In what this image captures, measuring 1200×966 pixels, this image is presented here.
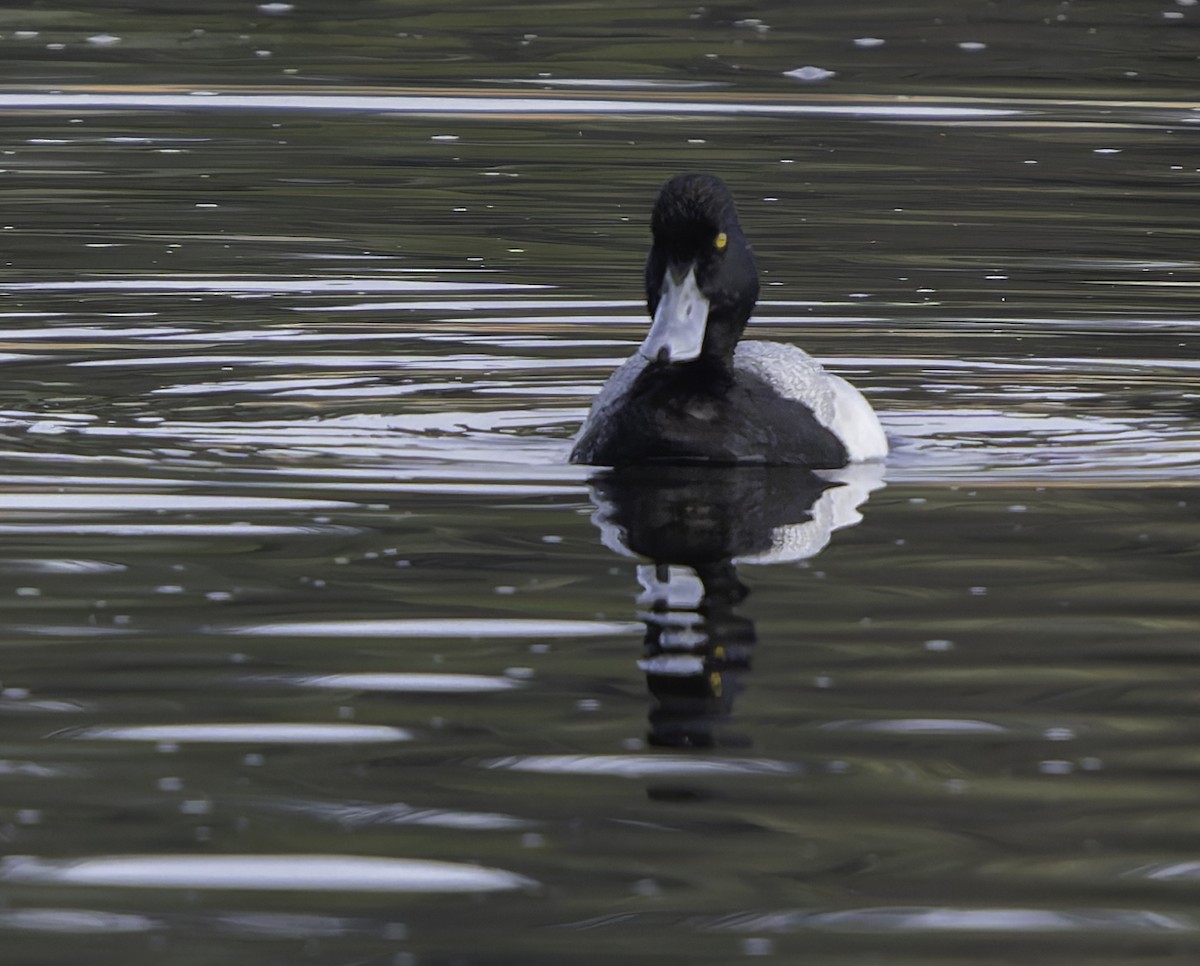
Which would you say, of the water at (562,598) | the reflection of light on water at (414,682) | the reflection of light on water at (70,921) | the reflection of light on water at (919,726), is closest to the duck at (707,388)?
the water at (562,598)

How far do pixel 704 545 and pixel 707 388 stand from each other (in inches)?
62.0

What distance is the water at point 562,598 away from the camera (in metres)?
5.04

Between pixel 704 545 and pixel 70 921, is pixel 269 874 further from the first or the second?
pixel 704 545

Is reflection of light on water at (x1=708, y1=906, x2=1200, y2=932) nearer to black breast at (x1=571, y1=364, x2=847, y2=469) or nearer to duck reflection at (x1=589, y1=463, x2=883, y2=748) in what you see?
duck reflection at (x1=589, y1=463, x2=883, y2=748)

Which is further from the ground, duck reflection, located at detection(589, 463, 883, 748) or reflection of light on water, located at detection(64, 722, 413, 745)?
reflection of light on water, located at detection(64, 722, 413, 745)

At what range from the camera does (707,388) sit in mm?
9703

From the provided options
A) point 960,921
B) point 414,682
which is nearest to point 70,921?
point 960,921

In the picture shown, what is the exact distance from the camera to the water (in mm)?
5043

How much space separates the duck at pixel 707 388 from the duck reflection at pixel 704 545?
90 millimetres

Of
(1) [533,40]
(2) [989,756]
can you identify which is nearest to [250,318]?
(2) [989,756]

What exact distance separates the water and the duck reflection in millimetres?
26

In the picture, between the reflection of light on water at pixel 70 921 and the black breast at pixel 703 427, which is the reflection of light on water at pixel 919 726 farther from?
the black breast at pixel 703 427

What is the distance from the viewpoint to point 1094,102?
26172 millimetres

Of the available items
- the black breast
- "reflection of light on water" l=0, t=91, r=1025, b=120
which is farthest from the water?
"reflection of light on water" l=0, t=91, r=1025, b=120
